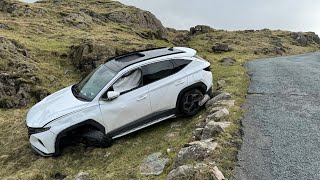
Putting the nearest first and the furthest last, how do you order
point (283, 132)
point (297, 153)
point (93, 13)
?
point (297, 153), point (283, 132), point (93, 13)

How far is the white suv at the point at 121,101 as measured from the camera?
1041cm

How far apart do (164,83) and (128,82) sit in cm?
112

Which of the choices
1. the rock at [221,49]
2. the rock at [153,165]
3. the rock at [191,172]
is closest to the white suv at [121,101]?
the rock at [153,165]

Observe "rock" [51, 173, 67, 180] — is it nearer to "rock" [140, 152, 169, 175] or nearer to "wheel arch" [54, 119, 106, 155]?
"wheel arch" [54, 119, 106, 155]

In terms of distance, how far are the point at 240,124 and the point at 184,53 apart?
341 centimetres

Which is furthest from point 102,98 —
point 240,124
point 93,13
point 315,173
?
point 93,13

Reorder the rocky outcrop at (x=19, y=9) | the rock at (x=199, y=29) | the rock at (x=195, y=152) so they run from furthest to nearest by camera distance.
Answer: the rock at (x=199, y=29), the rocky outcrop at (x=19, y=9), the rock at (x=195, y=152)

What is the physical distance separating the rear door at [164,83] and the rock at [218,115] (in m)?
1.55

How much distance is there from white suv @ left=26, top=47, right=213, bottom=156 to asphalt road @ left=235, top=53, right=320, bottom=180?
220cm

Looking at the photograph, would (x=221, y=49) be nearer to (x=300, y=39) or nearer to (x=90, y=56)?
(x=90, y=56)

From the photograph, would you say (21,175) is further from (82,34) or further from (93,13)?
(93,13)

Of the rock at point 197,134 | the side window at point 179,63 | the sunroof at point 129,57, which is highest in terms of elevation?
the sunroof at point 129,57

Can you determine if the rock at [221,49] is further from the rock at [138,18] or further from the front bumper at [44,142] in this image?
the front bumper at [44,142]

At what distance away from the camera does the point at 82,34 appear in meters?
37.8
